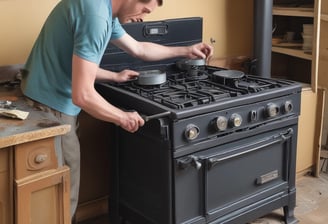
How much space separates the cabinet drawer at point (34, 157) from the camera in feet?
5.67

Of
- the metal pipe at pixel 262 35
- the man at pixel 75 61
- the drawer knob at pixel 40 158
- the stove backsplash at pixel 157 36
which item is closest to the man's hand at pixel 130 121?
the man at pixel 75 61

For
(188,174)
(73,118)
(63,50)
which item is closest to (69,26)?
(63,50)

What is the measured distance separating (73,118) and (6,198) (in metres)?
0.52

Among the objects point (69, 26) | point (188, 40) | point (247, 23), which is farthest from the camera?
point (247, 23)

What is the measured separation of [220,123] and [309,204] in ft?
3.53

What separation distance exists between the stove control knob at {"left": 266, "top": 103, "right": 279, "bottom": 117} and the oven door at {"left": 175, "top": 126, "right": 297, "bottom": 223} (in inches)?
4.2

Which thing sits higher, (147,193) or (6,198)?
(6,198)

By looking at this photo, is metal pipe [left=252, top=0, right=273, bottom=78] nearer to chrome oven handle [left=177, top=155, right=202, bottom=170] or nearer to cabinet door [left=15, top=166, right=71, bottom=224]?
chrome oven handle [left=177, top=155, right=202, bottom=170]

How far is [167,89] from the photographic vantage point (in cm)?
241

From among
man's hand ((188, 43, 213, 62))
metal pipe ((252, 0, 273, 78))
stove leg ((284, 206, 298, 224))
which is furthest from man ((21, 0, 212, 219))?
stove leg ((284, 206, 298, 224))

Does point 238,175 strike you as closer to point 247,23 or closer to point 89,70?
point 89,70

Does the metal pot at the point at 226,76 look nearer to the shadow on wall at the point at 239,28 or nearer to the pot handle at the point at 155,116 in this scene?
the pot handle at the point at 155,116

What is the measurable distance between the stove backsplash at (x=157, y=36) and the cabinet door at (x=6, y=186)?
923 millimetres

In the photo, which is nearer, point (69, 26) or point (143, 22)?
point (69, 26)
